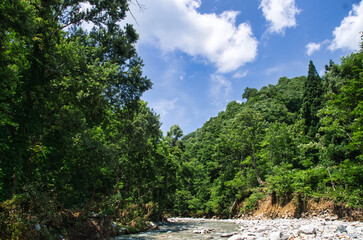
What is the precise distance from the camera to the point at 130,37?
43.4 feet

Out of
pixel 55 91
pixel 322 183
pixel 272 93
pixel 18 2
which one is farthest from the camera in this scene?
pixel 272 93

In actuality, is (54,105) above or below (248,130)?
below

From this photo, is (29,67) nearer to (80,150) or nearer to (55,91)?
(55,91)

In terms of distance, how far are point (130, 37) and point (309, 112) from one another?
27331 millimetres

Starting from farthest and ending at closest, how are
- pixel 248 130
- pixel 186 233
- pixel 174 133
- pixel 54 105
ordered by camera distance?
pixel 174 133 < pixel 248 130 < pixel 186 233 < pixel 54 105

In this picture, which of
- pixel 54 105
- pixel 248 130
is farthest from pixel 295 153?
pixel 54 105

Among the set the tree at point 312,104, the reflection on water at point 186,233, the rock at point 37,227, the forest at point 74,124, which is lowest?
the reflection on water at point 186,233

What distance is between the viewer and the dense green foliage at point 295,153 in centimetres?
1226

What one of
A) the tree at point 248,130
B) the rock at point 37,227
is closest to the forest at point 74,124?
the rock at point 37,227

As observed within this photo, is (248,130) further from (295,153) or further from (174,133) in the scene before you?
(174,133)

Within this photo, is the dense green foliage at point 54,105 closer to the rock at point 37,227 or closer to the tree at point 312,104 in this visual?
the rock at point 37,227

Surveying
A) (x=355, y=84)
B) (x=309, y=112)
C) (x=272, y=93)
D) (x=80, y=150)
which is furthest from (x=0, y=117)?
(x=272, y=93)

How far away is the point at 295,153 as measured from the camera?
27672 millimetres

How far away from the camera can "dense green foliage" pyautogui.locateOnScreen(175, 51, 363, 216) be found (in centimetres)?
1226
